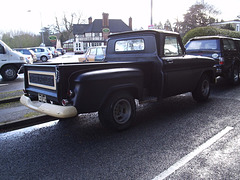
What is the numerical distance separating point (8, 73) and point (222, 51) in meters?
10.7

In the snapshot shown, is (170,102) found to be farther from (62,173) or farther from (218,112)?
(62,173)

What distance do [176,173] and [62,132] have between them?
2.51m

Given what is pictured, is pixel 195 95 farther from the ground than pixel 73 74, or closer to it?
closer to it

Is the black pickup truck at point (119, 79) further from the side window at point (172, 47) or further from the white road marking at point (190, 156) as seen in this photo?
the white road marking at point (190, 156)

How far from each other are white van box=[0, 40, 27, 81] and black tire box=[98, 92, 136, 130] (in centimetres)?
964

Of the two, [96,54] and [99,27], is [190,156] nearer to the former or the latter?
[96,54]

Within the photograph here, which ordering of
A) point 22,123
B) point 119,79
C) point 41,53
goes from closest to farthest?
point 119,79 → point 22,123 → point 41,53

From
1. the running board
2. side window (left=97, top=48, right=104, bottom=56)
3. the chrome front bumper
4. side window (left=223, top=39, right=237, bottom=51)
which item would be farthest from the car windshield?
the chrome front bumper

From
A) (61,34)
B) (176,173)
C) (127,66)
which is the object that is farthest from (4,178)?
(61,34)

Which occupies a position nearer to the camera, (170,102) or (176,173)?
(176,173)

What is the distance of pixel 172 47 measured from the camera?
17.8 ft

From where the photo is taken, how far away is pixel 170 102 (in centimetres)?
676

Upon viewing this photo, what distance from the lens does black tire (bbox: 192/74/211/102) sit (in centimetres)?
624

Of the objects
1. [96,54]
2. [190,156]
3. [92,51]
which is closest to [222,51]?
[190,156]
